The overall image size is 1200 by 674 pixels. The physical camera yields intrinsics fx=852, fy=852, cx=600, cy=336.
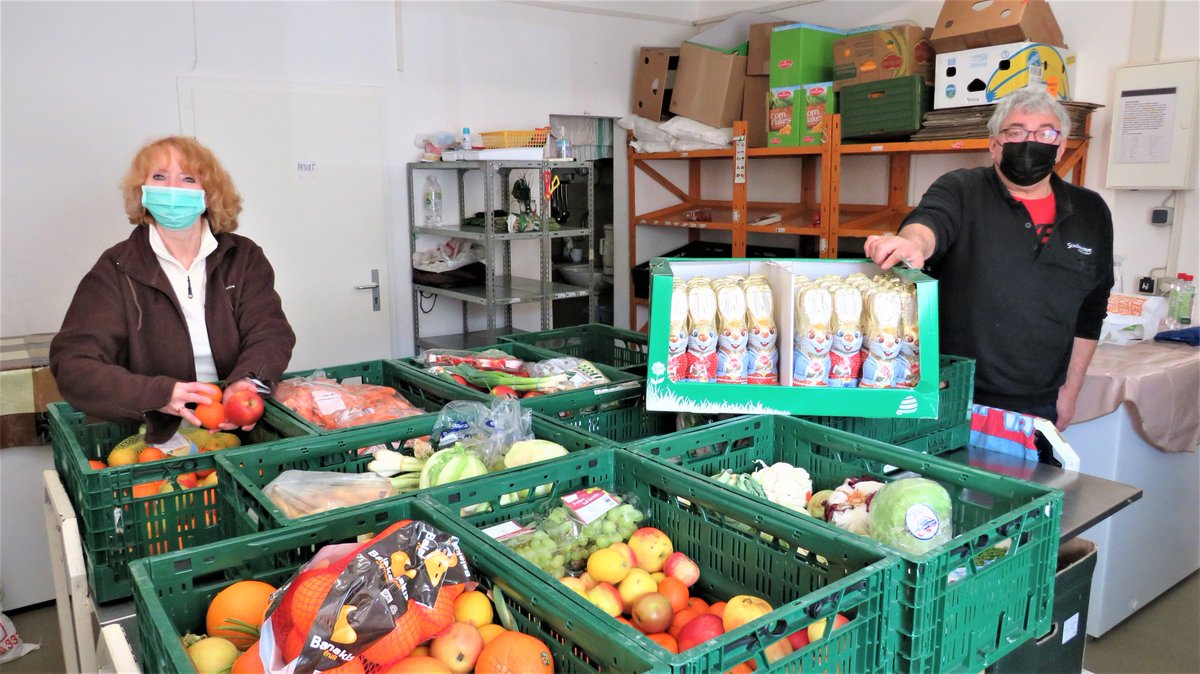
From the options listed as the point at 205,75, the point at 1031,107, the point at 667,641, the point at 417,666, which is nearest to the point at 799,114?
the point at 1031,107

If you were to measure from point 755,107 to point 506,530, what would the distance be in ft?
13.5

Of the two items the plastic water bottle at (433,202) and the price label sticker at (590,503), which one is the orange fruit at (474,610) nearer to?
the price label sticker at (590,503)

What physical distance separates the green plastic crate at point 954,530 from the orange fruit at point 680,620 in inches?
7.9

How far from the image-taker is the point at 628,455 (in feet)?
5.15

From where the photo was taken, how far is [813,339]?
1.77 metres

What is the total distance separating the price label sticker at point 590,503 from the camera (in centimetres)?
143

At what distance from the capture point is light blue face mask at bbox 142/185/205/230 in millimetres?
2203

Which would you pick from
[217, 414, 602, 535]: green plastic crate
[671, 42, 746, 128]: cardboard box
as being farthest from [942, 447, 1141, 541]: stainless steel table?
[671, 42, 746, 128]: cardboard box

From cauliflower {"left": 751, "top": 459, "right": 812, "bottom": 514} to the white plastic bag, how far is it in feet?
8.41

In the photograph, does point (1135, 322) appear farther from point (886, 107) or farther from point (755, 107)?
point (755, 107)

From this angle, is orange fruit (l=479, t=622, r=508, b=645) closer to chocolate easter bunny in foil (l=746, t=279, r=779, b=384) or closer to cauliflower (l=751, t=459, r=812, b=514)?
cauliflower (l=751, t=459, r=812, b=514)

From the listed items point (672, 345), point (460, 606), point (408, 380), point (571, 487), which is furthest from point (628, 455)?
point (408, 380)

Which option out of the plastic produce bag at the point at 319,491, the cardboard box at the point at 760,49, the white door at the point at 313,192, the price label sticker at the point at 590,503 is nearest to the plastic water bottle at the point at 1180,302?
the cardboard box at the point at 760,49

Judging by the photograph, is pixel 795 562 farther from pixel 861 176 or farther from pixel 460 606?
pixel 861 176
